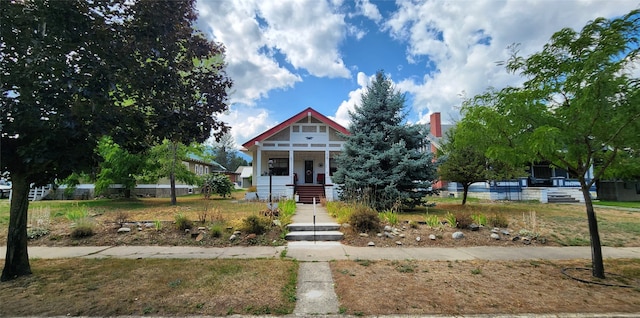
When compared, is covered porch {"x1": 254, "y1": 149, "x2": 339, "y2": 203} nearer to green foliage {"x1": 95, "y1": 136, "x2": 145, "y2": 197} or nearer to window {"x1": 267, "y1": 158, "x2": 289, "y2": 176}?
window {"x1": 267, "y1": 158, "x2": 289, "y2": 176}

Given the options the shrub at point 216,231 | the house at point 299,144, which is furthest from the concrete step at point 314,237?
the house at point 299,144

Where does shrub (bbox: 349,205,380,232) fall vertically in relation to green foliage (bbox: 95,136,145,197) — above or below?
below

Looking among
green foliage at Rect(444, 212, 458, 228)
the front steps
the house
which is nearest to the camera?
the front steps

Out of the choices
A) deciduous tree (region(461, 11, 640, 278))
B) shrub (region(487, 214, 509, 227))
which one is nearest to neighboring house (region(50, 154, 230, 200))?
shrub (region(487, 214, 509, 227))

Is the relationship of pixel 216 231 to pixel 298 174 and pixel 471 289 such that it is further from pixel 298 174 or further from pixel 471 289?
pixel 298 174

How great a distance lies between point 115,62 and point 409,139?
11.6m

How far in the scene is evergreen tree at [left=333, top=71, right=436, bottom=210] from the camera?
1279 cm

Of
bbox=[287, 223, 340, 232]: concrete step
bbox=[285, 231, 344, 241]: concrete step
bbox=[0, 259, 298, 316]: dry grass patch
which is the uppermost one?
bbox=[287, 223, 340, 232]: concrete step

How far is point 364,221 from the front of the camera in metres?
8.57

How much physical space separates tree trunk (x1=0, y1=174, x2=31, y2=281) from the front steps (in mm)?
5228

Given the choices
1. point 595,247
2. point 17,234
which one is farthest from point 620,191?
point 17,234

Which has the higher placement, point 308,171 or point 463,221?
point 308,171

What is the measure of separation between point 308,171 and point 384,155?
33.0 ft

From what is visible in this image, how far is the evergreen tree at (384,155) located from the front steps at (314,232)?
120 inches
